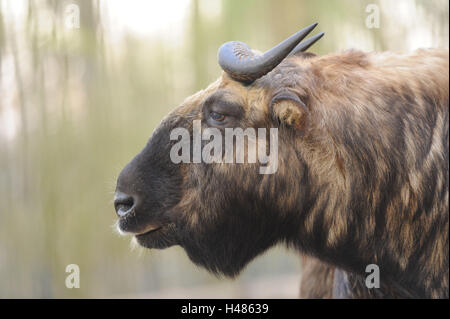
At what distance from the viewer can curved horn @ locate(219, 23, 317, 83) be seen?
247 cm

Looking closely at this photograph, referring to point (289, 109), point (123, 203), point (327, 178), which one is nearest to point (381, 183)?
point (327, 178)

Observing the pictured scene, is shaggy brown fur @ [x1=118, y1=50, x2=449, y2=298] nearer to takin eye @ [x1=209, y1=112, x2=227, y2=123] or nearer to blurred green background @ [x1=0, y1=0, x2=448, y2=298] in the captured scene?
takin eye @ [x1=209, y1=112, x2=227, y2=123]

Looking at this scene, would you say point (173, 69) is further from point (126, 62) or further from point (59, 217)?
point (59, 217)

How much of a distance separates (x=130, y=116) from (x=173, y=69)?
0.88 m

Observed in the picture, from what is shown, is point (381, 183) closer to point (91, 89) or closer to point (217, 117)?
point (217, 117)

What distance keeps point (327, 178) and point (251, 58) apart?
0.70 meters

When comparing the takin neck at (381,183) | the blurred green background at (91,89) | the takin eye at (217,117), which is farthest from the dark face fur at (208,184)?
the blurred green background at (91,89)

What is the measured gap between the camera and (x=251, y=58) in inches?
102

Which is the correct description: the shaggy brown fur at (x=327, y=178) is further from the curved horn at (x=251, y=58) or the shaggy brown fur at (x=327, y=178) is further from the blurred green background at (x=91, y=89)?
the blurred green background at (x=91, y=89)

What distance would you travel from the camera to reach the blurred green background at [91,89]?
5.72m

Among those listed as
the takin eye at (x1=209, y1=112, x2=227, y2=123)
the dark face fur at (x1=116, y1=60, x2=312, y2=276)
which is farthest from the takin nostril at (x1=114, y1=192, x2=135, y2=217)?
the takin eye at (x1=209, y1=112, x2=227, y2=123)

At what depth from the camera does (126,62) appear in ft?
23.3

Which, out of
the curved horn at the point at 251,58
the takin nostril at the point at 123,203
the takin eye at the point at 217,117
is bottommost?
the takin nostril at the point at 123,203

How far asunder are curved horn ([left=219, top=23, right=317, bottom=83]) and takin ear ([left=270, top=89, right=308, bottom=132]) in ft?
0.48
